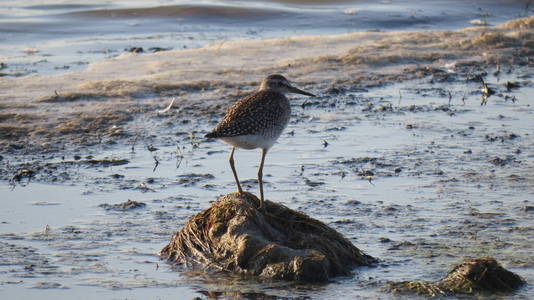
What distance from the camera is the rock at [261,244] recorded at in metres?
6.06

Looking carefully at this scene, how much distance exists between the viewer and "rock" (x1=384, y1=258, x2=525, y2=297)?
580 centimetres

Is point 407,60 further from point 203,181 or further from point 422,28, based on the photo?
point 203,181

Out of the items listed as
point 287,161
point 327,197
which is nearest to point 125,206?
point 327,197

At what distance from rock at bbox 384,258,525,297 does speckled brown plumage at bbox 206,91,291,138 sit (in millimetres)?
1589

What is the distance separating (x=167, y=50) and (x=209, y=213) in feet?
25.5

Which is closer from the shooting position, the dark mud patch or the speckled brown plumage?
the speckled brown plumage

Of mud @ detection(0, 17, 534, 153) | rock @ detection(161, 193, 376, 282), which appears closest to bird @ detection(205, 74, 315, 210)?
rock @ detection(161, 193, 376, 282)

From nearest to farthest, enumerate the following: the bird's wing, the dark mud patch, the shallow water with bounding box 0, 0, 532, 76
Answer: the bird's wing → the dark mud patch → the shallow water with bounding box 0, 0, 532, 76

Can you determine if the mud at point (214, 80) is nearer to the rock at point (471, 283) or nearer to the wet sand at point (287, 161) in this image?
the wet sand at point (287, 161)

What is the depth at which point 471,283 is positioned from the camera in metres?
5.81

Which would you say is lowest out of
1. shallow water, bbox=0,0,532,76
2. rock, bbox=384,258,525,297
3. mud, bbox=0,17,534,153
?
rock, bbox=384,258,525,297

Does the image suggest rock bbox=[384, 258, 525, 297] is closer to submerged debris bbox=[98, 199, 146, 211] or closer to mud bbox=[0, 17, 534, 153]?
submerged debris bbox=[98, 199, 146, 211]

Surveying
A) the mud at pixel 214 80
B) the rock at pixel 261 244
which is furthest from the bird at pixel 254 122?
the mud at pixel 214 80

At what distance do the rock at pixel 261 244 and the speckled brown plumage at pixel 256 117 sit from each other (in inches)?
19.2
